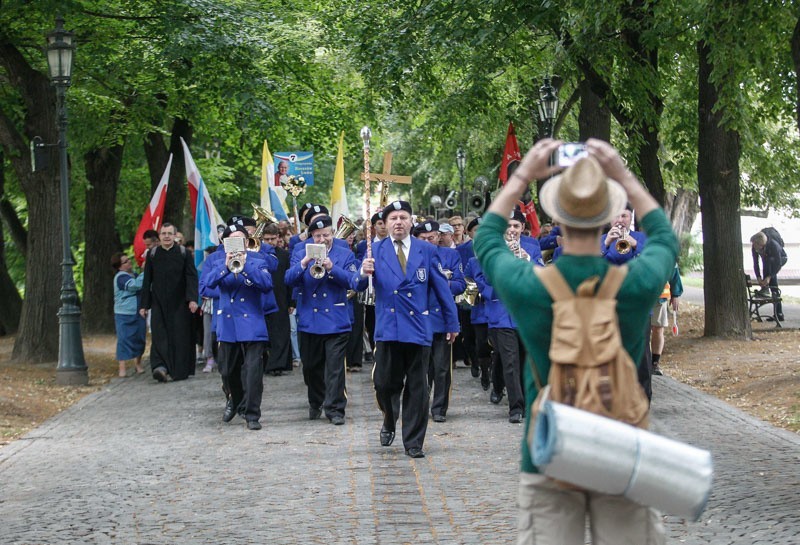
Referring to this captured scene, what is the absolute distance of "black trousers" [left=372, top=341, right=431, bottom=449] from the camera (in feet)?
35.2

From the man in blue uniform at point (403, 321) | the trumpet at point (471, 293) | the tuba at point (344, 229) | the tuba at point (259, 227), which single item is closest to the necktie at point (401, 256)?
the man in blue uniform at point (403, 321)

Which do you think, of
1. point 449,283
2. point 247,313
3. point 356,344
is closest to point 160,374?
point 356,344

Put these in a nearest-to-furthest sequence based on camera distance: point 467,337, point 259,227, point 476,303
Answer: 1. point 476,303
2. point 259,227
3. point 467,337

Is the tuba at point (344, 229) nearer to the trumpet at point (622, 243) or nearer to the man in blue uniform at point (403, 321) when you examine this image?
the man in blue uniform at point (403, 321)

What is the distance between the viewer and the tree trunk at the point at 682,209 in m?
49.1

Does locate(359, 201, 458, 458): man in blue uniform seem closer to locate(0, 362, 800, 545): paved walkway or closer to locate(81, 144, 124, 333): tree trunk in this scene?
locate(0, 362, 800, 545): paved walkway

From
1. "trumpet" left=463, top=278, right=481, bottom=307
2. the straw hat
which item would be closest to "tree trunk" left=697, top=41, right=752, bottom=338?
"trumpet" left=463, top=278, right=481, bottom=307

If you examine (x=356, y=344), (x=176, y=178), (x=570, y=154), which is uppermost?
(x=176, y=178)

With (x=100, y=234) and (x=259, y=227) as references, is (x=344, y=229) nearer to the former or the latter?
(x=259, y=227)

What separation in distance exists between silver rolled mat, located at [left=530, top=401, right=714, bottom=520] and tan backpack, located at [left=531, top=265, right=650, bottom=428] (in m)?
0.19

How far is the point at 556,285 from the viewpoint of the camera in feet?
14.8

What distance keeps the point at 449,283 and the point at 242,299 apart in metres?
2.02

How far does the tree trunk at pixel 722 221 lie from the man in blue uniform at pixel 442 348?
27.7 feet

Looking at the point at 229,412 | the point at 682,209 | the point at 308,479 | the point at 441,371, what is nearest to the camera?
the point at 308,479
